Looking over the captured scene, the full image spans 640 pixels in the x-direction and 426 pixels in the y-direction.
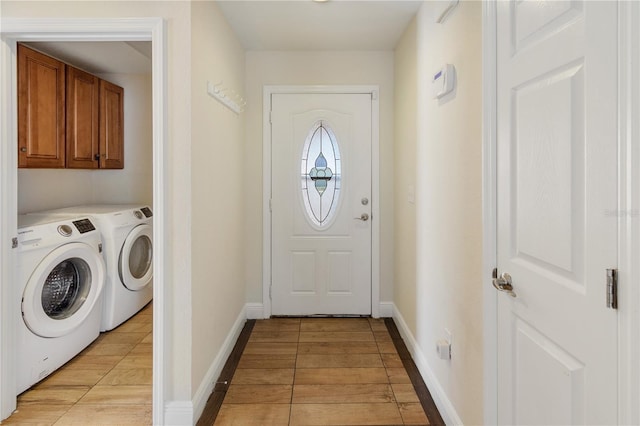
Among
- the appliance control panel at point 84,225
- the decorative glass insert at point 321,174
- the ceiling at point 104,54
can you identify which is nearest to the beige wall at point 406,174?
the decorative glass insert at point 321,174

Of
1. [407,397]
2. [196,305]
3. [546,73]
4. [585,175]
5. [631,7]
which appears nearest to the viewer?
[631,7]

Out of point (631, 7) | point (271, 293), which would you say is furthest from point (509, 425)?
point (271, 293)

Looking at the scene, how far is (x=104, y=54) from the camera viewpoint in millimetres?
3176

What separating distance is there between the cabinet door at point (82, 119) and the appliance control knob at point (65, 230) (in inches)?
34.2

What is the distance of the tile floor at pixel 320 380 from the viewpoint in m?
2.02

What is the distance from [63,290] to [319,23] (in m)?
2.65

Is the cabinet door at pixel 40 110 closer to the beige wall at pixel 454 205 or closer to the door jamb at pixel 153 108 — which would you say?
the door jamb at pixel 153 108

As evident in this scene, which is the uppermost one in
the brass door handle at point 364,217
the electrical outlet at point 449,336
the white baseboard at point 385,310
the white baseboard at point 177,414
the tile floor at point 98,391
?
the brass door handle at point 364,217

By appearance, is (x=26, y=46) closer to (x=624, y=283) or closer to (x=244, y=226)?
(x=244, y=226)

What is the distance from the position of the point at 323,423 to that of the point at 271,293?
1647 mm

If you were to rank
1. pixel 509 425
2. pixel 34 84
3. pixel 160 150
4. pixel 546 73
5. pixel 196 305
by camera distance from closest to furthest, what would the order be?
pixel 546 73 < pixel 509 425 < pixel 160 150 < pixel 196 305 < pixel 34 84

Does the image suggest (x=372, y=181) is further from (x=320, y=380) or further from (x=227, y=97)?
(x=320, y=380)

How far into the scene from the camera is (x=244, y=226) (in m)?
3.39

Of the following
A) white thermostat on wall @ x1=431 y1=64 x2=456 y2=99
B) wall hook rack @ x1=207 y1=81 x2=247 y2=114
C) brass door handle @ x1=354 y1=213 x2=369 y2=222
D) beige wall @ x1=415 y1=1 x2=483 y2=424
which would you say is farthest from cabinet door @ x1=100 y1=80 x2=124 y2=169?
white thermostat on wall @ x1=431 y1=64 x2=456 y2=99
